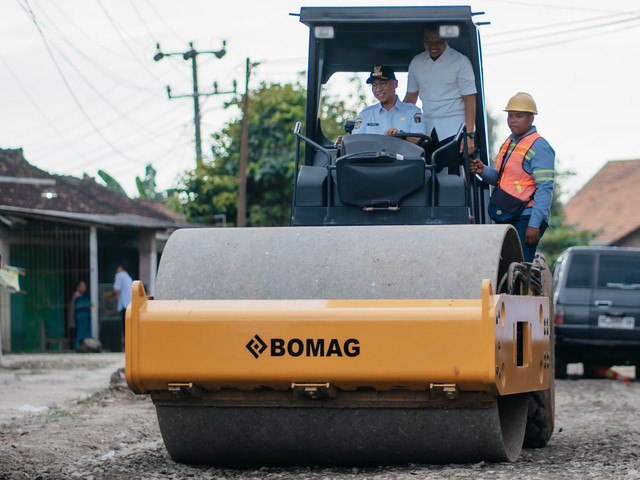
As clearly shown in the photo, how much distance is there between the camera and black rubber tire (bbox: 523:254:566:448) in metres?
7.18

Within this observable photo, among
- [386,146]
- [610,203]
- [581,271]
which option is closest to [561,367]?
[581,271]

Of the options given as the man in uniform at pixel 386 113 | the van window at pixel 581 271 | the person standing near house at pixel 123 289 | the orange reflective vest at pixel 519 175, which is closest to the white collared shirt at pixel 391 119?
the man in uniform at pixel 386 113

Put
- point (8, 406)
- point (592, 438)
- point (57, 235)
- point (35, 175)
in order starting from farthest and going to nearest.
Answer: point (35, 175), point (57, 235), point (8, 406), point (592, 438)

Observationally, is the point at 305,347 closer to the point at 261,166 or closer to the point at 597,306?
the point at 597,306

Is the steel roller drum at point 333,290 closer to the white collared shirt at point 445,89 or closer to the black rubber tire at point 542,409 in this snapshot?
the black rubber tire at point 542,409

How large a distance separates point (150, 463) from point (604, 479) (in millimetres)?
2581

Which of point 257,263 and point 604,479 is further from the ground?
point 257,263

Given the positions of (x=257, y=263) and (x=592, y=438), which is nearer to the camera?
(x=257, y=263)

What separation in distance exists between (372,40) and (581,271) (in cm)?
818

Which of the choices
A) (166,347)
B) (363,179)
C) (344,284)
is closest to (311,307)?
(344,284)

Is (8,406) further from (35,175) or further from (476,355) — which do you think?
(35,175)

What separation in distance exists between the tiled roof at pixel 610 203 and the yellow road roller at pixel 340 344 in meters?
43.3

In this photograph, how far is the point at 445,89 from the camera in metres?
8.03

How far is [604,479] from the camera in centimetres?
583
